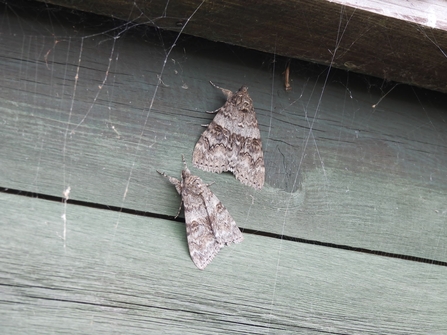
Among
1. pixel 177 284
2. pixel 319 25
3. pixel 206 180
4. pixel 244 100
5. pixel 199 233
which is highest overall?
pixel 319 25

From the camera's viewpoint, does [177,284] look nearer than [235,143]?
Yes

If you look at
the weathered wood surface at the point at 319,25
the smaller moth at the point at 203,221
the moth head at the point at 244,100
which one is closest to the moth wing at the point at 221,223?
the smaller moth at the point at 203,221

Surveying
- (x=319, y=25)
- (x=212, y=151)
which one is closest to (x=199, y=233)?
(x=212, y=151)

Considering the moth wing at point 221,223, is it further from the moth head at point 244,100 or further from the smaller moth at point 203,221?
the moth head at point 244,100

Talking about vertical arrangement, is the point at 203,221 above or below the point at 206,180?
below

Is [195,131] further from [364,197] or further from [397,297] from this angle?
[397,297]

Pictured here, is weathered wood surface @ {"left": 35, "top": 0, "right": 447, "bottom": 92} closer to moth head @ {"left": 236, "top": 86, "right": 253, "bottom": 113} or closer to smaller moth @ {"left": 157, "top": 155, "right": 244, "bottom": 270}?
moth head @ {"left": 236, "top": 86, "right": 253, "bottom": 113}

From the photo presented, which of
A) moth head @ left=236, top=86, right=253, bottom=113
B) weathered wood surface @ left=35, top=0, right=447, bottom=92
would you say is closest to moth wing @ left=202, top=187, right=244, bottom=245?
moth head @ left=236, top=86, right=253, bottom=113

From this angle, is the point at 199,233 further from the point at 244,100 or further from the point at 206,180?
the point at 244,100
